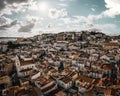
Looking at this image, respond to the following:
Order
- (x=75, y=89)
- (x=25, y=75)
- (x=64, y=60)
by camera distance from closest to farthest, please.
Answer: (x=75, y=89) → (x=25, y=75) → (x=64, y=60)

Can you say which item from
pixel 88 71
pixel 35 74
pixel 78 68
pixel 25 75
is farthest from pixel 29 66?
pixel 88 71

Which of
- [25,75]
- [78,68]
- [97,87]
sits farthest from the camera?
[78,68]

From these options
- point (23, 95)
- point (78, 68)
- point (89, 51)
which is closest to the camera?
point (23, 95)

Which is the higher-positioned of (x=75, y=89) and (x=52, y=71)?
(x=52, y=71)

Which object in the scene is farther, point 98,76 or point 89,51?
point 89,51

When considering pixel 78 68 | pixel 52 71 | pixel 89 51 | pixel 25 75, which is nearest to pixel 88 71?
pixel 78 68

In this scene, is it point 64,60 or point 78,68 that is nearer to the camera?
point 78,68

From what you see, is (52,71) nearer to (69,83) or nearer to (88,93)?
(69,83)

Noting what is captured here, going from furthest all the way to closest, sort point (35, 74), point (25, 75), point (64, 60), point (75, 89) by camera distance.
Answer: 1. point (64, 60)
2. point (25, 75)
3. point (35, 74)
4. point (75, 89)

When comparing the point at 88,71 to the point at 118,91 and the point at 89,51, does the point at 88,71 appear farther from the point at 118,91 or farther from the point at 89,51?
the point at 89,51
